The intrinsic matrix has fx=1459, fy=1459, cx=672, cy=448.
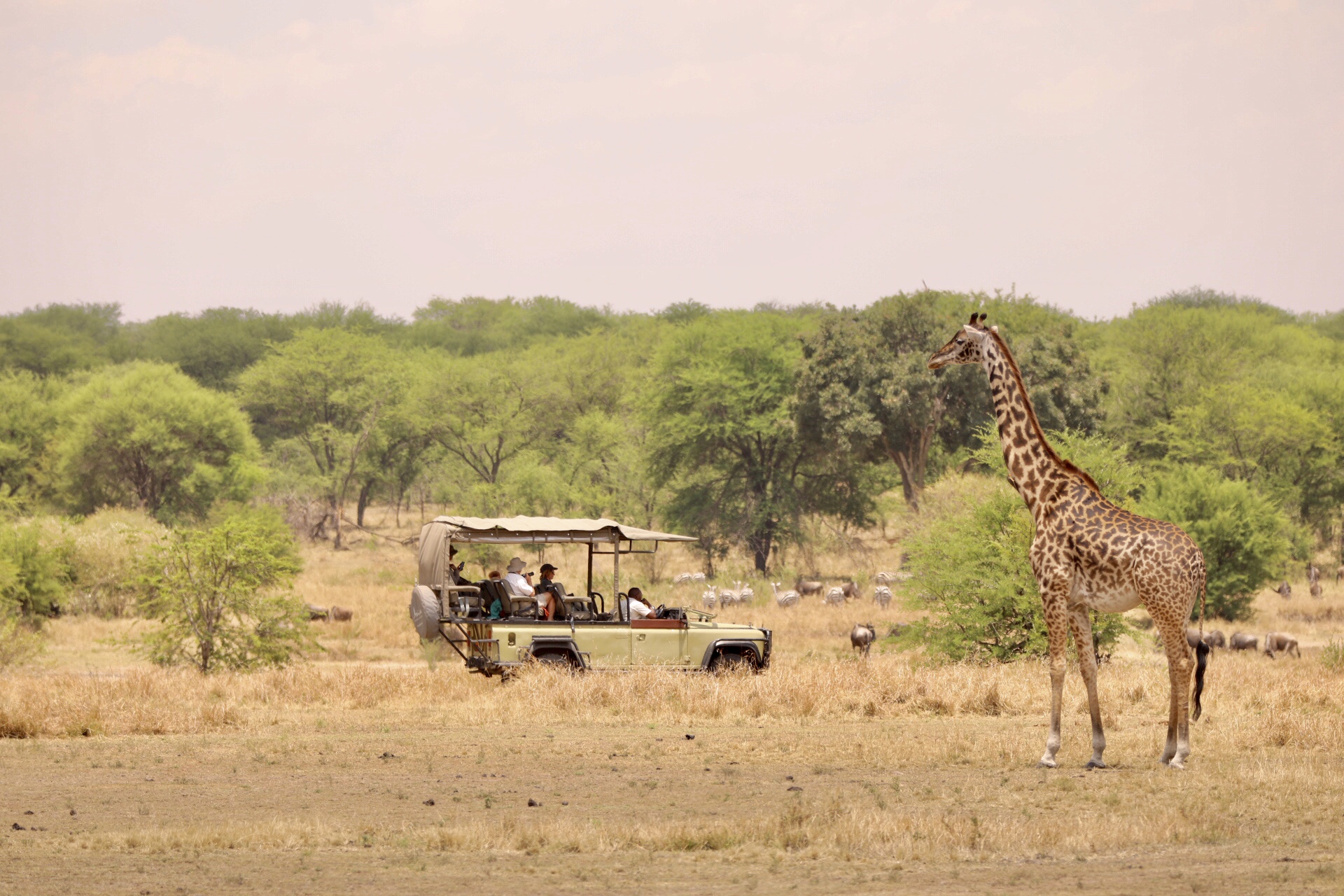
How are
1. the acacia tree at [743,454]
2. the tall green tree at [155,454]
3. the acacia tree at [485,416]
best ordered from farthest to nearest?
1. the acacia tree at [485,416]
2. the tall green tree at [155,454]
3. the acacia tree at [743,454]

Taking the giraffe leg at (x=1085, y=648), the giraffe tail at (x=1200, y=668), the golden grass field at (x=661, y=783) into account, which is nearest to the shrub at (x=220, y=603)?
the golden grass field at (x=661, y=783)

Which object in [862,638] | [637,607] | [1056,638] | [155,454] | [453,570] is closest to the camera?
[1056,638]

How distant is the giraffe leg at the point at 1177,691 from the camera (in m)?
13.1

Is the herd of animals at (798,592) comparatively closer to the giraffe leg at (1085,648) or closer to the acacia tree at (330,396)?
the giraffe leg at (1085,648)

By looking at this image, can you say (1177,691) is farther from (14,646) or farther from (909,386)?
(909,386)

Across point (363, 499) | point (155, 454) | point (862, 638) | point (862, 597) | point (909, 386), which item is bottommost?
point (862, 597)

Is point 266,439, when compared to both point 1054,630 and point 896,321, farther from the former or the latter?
point 1054,630

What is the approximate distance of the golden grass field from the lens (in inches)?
366

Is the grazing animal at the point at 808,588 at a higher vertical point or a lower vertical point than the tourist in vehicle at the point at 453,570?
lower

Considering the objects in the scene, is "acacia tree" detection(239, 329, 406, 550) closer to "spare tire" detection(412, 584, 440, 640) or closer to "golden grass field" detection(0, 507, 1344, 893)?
"golden grass field" detection(0, 507, 1344, 893)

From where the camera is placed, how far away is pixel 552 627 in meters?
18.8

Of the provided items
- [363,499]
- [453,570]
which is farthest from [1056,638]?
[363,499]

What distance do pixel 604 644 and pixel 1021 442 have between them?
6548mm

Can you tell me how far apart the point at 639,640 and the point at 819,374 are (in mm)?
34293
